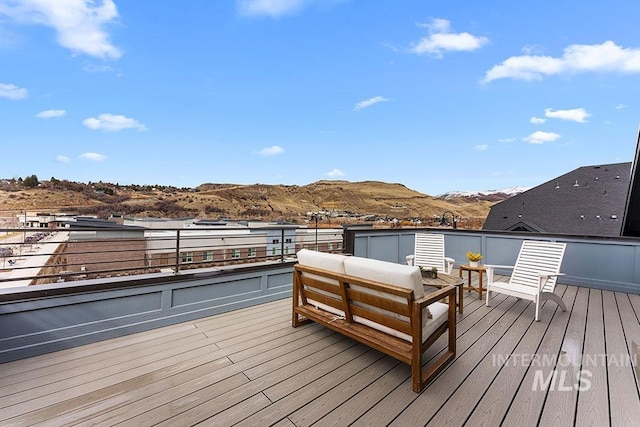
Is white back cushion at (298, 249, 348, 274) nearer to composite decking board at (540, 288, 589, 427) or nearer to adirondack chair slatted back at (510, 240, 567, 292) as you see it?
composite decking board at (540, 288, 589, 427)

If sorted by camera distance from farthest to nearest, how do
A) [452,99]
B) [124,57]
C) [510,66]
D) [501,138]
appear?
1. [501,138]
2. [124,57]
3. [452,99]
4. [510,66]

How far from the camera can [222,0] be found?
818cm

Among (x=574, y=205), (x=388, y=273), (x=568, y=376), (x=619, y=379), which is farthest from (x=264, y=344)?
(x=574, y=205)

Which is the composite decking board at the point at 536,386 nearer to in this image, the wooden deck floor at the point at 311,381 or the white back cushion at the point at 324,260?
the wooden deck floor at the point at 311,381

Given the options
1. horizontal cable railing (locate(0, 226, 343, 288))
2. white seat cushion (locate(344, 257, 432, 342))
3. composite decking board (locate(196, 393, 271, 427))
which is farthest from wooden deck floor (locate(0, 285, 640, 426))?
horizontal cable railing (locate(0, 226, 343, 288))

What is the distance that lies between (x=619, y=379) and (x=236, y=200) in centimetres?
2083

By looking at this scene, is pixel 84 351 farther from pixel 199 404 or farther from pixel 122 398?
pixel 199 404

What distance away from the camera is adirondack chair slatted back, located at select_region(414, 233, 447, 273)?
508cm

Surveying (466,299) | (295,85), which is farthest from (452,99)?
(466,299)

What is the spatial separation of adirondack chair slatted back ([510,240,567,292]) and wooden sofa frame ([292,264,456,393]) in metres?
2.22

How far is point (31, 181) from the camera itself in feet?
47.0

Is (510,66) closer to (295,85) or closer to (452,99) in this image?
(452,99)

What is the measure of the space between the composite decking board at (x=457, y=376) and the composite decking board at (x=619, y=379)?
0.80 metres

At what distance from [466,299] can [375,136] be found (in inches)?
561
